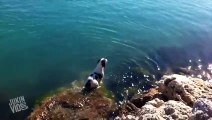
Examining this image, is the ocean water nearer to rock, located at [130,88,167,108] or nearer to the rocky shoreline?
the rocky shoreline

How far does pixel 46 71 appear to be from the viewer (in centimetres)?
1773

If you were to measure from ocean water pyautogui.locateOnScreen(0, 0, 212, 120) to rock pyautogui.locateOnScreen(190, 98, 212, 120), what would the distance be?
270 inches

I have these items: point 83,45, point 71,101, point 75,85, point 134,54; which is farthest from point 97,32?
point 71,101

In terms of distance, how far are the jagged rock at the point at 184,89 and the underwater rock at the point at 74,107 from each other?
263cm

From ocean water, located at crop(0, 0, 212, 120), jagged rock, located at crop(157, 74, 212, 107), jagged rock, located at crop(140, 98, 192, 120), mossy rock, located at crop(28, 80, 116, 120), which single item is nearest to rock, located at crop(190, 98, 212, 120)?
jagged rock, located at crop(140, 98, 192, 120)

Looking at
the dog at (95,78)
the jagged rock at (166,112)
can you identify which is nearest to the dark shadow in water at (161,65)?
the dog at (95,78)

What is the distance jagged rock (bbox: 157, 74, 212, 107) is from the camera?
1366 centimetres

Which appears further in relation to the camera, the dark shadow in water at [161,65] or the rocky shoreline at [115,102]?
the dark shadow in water at [161,65]

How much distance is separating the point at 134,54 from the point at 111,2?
8.33 meters

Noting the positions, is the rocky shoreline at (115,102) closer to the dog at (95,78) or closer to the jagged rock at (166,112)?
the jagged rock at (166,112)

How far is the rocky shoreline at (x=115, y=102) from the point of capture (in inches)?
510

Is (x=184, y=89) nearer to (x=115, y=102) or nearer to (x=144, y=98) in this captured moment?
(x=144, y=98)

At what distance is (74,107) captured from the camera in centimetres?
1451

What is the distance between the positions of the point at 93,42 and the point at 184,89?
27.8ft
